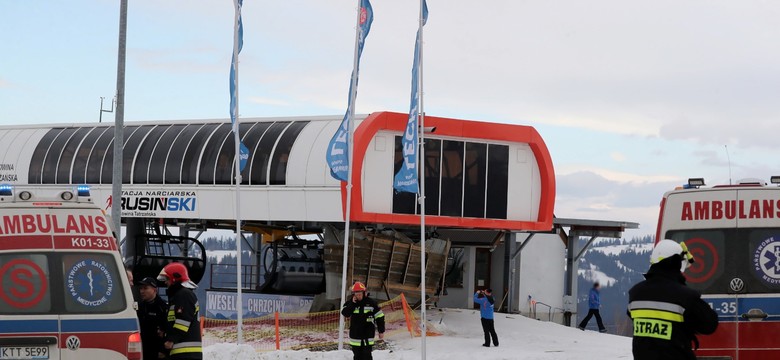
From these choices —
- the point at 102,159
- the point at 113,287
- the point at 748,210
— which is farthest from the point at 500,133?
the point at 113,287

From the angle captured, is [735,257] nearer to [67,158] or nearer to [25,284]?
[25,284]

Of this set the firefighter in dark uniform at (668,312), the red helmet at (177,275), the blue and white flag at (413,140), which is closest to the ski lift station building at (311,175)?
the blue and white flag at (413,140)

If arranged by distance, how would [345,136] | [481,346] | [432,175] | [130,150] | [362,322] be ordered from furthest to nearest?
[130,150] → [432,175] → [481,346] → [345,136] → [362,322]

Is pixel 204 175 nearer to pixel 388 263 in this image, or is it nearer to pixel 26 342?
pixel 388 263

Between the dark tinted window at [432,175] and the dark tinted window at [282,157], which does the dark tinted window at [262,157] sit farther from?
the dark tinted window at [432,175]

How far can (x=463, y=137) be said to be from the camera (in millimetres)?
33062

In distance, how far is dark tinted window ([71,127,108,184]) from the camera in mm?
38125

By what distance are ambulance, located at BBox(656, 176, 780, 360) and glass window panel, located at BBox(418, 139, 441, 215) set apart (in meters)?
18.9

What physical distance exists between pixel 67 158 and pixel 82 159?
689 millimetres

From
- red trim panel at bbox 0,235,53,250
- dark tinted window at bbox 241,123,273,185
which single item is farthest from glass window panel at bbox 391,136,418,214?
red trim panel at bbox 0,235,53,250

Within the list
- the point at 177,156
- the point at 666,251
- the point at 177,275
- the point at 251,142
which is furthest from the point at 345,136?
the point at 666,251

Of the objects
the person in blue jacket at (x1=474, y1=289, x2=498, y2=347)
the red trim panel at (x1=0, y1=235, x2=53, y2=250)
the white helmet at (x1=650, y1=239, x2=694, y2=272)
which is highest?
the white helmet at (x1=650, y1=239, x2=694, y2=272)

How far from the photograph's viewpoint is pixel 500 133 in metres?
33.3

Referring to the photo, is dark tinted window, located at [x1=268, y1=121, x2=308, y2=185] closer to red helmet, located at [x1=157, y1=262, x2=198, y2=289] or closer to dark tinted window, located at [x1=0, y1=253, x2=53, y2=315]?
red helmet, located at [x1=157, y1=262, x2=198, y2=289]
